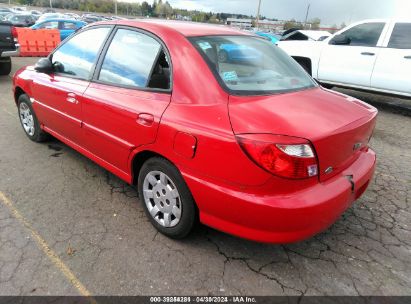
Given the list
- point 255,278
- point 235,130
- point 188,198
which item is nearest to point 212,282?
point 255,278

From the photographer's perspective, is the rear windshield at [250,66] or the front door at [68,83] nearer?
the rear windshield at [250,66]

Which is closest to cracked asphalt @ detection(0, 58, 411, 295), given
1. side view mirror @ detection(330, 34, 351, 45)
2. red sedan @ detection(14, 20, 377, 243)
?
red sedan @ detection(14, 20, 377, 243)

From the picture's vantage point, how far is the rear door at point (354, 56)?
22.9 feet

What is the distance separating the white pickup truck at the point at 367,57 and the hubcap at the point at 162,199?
5908 mm

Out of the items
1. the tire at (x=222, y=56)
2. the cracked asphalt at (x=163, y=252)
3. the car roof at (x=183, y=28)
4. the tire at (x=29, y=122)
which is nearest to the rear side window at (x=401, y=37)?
the cracked asphalt at (x=163, y=252)

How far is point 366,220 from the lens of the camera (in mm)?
3193

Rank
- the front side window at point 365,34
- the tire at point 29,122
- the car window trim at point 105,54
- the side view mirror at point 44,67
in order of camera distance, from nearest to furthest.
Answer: the car window trim at point 105,54 → the side view mirror at point 44,67 → the tire at point 29,122 → the front side window at point 365,34

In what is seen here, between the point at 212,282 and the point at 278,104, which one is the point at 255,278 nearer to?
the point at 212,282

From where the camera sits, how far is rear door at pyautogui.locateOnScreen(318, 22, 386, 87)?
6.99 metres

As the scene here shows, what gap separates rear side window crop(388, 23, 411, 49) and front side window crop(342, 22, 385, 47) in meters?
0.28

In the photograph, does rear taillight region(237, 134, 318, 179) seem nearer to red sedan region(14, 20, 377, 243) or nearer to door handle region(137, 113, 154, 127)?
red sedan region(14, 20, 377, 243)

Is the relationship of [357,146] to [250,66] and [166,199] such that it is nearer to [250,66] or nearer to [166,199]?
[250,66]

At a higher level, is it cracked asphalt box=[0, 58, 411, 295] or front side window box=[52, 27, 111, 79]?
A: front side window box=[52, 27, 111, 79]

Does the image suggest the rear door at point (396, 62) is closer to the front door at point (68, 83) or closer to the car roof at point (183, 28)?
the car roof at point (183, 28)
